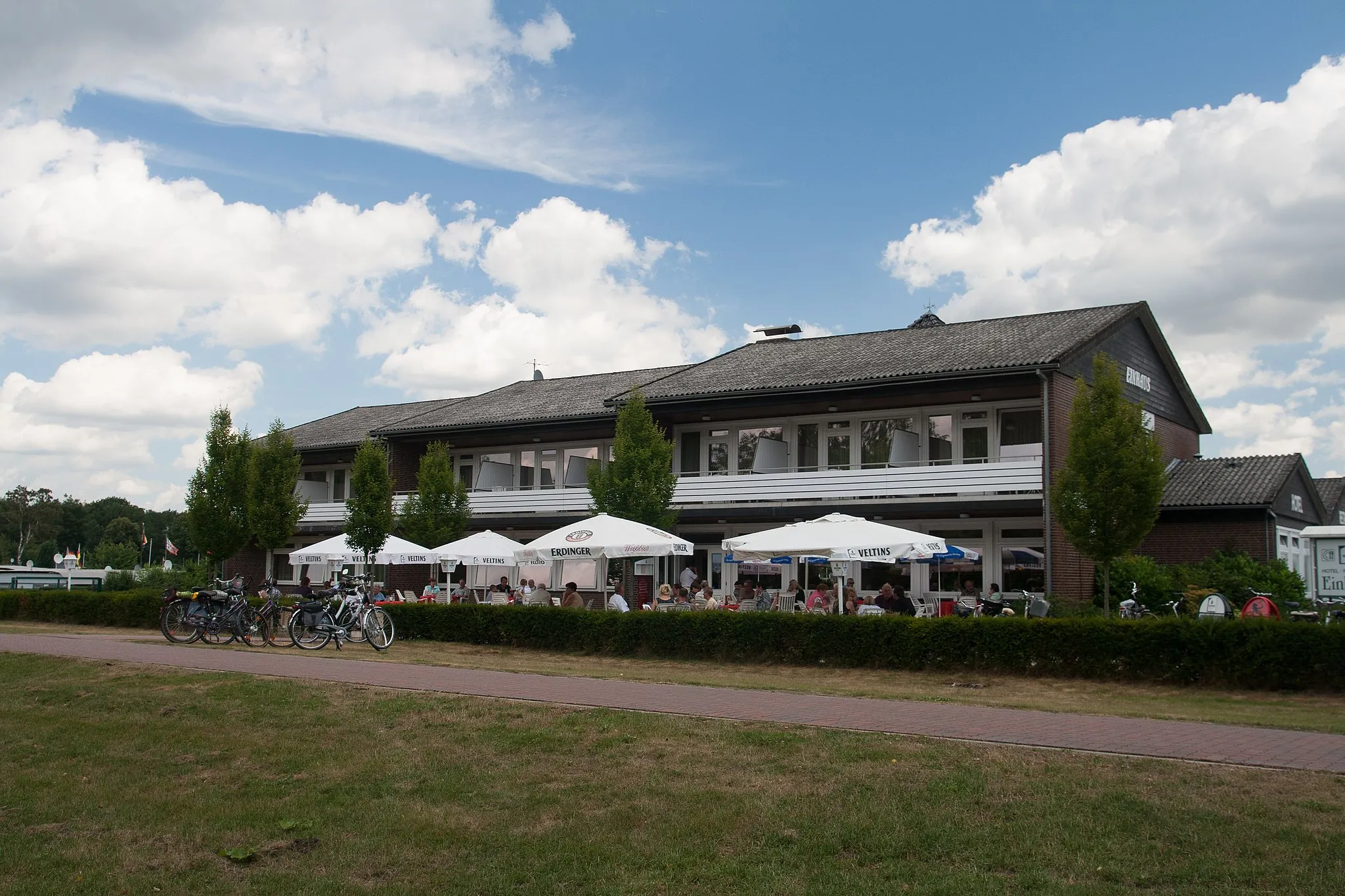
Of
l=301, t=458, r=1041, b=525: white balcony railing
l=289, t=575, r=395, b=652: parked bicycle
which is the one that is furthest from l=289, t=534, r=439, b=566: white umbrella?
l=289, t=575, r=395, b=652: parked bicycle

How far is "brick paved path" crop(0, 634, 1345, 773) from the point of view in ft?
29.7

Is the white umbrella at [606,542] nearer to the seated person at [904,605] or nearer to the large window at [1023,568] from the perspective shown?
the seated person at [904,605]

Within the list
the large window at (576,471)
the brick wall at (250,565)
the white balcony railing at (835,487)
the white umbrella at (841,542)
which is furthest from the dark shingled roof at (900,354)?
the brick wall at (250,565)

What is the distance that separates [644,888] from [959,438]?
22.7 metres

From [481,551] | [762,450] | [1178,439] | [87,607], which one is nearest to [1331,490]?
[1178,439]

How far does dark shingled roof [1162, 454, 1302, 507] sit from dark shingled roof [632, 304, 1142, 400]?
13.8ft

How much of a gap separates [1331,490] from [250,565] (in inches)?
1411

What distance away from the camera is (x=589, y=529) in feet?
71.7

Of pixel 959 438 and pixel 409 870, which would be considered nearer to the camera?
pixel 409 870

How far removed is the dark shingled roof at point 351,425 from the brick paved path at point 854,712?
2356 centimetres

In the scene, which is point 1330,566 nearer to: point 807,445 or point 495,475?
point 807,445

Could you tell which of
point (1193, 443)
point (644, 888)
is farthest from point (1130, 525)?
point (1193, 443)

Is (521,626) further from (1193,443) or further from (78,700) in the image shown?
(1193,443)

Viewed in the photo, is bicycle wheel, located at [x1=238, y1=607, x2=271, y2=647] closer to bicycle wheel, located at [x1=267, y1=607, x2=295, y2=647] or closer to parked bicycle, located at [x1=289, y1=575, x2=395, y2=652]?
bicycle wheel, located at [x1=267, y1=607, x2=295, y2=647]
